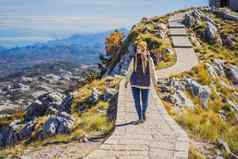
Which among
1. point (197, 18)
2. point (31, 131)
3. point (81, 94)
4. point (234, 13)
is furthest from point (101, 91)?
point (234, 13)

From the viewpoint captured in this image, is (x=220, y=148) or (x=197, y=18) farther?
(x=197, y=18)

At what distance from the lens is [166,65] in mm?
39188

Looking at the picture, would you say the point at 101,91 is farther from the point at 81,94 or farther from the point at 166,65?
the point at 166,65

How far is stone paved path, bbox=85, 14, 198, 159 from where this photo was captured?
17047 millimetres

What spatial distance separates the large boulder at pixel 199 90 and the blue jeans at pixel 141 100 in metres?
9.55

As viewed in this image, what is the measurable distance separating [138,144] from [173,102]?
8.95 meters

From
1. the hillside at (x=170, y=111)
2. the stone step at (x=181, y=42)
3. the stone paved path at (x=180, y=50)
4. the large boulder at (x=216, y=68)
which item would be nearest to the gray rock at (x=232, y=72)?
the hillside at (x=170, y=111)

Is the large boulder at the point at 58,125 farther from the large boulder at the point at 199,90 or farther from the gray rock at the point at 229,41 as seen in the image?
the gray rock at the point at 229,41

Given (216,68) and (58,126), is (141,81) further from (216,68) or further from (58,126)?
(216,68)

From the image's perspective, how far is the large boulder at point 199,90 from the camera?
29.8m

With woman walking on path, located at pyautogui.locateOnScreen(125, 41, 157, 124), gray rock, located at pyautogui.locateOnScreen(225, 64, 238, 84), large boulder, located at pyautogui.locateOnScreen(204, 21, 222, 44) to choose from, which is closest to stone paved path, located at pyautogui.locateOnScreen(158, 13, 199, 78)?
large boulder, located at pyautogui.locateOnScreen(204, 21, 222, 44)

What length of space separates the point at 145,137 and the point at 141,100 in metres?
2.32

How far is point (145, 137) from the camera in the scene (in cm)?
1878

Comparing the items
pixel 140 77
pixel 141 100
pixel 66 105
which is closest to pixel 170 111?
pixel 141 100
